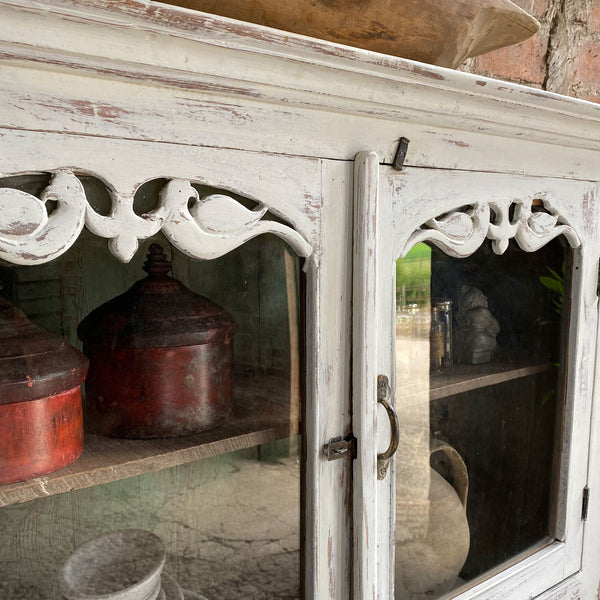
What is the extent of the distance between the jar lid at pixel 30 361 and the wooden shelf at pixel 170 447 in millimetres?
68

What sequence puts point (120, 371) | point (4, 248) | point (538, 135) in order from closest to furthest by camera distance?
point (4, 248) → point (120, 371) → point (538, 135)

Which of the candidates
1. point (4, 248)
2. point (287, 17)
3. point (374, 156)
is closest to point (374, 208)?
point (374, 156)

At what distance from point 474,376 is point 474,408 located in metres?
0.05

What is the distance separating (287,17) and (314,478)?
0.48 metres

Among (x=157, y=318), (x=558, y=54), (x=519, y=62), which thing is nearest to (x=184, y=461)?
(x=157, y=318)

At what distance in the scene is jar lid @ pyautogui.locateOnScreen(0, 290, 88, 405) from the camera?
1.55ft

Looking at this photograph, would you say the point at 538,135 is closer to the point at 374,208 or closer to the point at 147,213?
the point at 374,208

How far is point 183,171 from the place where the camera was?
0.50m

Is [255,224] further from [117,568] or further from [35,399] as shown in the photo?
[117,568]

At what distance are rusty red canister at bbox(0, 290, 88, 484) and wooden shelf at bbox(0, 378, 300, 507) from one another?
0.01 m

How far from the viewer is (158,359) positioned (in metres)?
0.57

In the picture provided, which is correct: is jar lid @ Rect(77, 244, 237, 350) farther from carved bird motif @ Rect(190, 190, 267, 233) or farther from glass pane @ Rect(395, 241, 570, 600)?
glass pane @ Rect(395, 241, 570, 600)

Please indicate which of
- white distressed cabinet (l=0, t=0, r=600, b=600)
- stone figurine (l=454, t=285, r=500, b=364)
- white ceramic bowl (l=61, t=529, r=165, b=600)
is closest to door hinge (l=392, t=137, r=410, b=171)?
white distressed cabinet (l=0, t=0, r=600, b=600)

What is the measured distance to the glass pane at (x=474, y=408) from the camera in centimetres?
72
